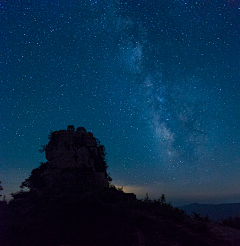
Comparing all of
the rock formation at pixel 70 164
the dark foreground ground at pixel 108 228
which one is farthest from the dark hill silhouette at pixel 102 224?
the rock formation at pixel 70 164

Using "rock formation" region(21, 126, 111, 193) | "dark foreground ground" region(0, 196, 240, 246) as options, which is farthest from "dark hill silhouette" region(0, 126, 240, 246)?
"rock formation" region(21, 126, 111, 193)

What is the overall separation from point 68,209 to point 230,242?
36.5ft

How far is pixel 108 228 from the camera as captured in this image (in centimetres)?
1018

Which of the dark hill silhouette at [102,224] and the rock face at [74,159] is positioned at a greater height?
the rock face at [74,159]

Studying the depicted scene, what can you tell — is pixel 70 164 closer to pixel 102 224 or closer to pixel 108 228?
pixel 102 224

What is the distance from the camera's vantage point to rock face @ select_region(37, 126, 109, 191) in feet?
77.8

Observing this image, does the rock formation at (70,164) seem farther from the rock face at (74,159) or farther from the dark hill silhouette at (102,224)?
the dark hill silhouette at (102,224)

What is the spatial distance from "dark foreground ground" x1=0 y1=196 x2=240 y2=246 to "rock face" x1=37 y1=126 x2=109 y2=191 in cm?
880

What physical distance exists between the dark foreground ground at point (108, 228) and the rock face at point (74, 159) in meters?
8.80

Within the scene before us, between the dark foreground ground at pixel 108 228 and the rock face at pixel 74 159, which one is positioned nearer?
the dark foreground ground at pixel 108 228

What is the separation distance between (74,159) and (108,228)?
16.6m

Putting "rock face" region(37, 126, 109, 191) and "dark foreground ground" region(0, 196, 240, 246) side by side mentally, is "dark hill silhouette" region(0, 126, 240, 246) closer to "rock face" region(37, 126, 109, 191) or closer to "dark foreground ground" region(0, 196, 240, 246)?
"dark foreground ground" region(0, 196, 240, 246)

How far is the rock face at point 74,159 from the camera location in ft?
77.8

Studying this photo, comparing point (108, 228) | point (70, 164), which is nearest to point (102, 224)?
point (108, 228)
